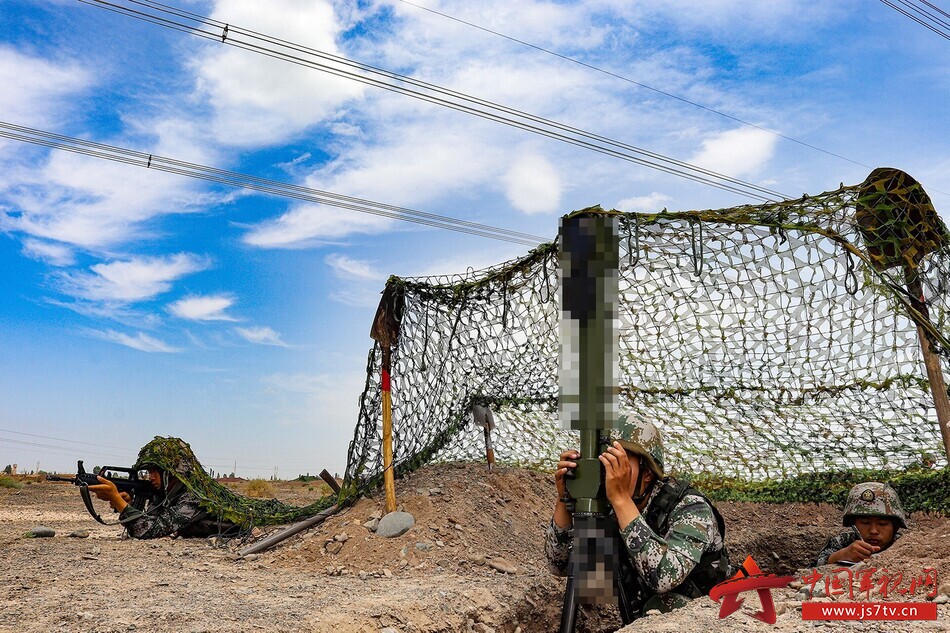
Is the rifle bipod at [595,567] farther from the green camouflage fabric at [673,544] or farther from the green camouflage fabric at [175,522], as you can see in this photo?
A: the green camouflage fabric at [175,522]

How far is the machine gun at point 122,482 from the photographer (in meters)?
8.70

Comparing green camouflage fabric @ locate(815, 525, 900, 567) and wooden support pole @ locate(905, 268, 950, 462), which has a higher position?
wooden support pole @ locate(905, 268, 950, 462)

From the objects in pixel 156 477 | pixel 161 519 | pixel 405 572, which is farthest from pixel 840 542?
pixel 156 477

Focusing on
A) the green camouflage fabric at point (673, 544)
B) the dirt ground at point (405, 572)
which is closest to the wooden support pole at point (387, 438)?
the dirt ground at point (405, 572)

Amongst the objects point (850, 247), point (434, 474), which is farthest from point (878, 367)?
point (434, 474)

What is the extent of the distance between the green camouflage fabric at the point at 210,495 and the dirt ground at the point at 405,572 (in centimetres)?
45

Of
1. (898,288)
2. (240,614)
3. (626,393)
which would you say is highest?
(898,288)

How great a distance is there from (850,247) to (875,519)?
2.13 meters

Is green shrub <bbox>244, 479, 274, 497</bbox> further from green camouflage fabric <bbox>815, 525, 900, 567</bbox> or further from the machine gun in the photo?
green camouflage fabric <bbox>815, 525, 900, 567</bbox>

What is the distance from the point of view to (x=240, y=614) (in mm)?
4539

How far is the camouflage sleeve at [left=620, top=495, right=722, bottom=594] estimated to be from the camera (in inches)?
122

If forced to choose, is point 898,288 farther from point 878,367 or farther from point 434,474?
point 434,474

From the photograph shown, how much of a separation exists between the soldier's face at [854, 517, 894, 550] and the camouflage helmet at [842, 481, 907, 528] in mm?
60

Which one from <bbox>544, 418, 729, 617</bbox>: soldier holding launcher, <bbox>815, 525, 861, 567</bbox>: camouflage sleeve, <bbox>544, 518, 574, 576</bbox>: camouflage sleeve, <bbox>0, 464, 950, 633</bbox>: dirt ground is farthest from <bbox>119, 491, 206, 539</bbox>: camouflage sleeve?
<bbox>815, 525, 861, 567</bbox>: camouflage sleeve
